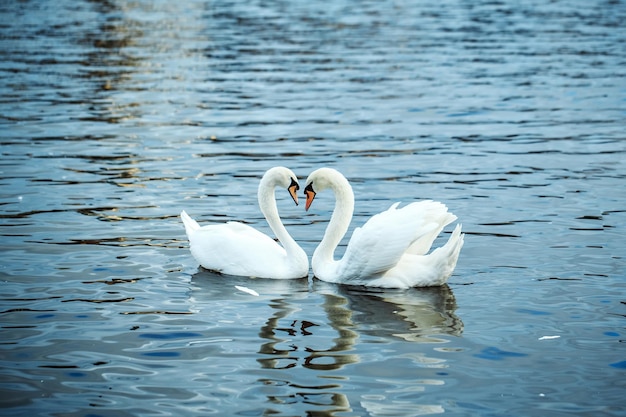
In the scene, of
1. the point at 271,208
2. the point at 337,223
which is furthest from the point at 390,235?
the point at 271,208

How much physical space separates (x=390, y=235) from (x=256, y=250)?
1786 millimetres

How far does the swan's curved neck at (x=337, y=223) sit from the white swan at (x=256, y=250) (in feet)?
0.77

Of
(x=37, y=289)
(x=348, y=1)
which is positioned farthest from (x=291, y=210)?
(x=348, y=1)

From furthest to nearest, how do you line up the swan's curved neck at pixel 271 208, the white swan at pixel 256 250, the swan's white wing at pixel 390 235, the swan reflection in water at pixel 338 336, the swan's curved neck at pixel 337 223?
the swan's curved neck at pixel 271 208 < the swan's curved neck at pixel 337 223 < the white swan at pixel 256 250 < the swan's white wing at pixel 390 235 < the swan reflection in water at pixel 338 336

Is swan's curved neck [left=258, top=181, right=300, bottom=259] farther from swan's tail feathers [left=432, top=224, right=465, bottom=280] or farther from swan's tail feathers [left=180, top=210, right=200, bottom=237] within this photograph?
swan's tail feathers [left=432, top=224, right=465, bottom=280]

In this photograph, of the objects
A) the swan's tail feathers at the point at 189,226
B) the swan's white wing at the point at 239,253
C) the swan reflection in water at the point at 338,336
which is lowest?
the swan reflection in water at the point at 338,336

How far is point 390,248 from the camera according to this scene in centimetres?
1128

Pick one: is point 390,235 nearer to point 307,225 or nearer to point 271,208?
point 271,208

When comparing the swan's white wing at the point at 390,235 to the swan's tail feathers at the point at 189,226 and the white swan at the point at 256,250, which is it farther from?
the swan's tail feathers at the point at 189,226

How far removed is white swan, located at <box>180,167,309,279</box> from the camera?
12.1 m

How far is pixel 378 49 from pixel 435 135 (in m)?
15.8

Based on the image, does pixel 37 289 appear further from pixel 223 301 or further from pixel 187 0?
pixel 187 0

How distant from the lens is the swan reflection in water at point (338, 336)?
8469 millimetres

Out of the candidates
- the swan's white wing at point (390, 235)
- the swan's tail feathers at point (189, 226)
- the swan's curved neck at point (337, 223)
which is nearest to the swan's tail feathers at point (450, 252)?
the swan's white wing at point (390, 235)
